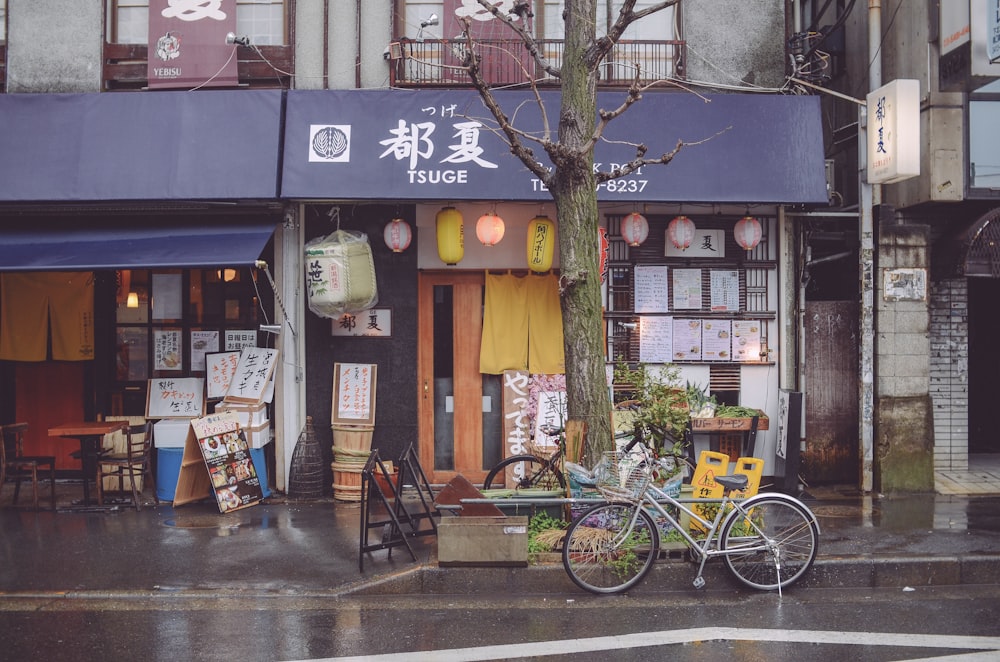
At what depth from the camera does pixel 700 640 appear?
6402mm

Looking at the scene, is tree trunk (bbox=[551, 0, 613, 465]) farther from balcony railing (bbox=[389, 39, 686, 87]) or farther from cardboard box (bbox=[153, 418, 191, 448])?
cardboard box (bbox=[153, 418, 191, 448])

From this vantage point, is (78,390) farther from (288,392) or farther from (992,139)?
(992,139)

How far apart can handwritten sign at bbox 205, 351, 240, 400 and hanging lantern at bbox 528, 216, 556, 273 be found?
4.31 meters

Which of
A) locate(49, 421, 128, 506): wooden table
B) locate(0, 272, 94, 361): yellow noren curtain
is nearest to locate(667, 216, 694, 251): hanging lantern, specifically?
locate(49, 421, 128, 506): wooden table

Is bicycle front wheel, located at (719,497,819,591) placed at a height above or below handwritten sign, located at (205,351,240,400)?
below

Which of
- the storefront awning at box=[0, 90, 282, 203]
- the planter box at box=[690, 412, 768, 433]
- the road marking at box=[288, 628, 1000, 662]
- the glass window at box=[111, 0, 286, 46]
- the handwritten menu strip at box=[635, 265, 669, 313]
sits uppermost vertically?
the glass window at box=[111, 0, 286, 46]

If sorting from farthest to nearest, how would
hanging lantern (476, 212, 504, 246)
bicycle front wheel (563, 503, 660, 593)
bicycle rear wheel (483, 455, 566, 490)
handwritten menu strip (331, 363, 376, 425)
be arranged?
handwritten menu strip (331, 363, 376, 425) → hanging lantern (476, 212, 504, 246) → bicycle rear wheel (483, 455, 566, 490) → bicycle front wheel (563, 503, 660, 593)

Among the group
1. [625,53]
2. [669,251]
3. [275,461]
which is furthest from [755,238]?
[275,461]

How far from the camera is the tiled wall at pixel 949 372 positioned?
39.7 ft

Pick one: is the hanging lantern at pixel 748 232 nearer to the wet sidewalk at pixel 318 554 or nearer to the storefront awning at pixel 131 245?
the wet sidewalk at pixel 318 554

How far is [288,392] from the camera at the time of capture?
11461 mm

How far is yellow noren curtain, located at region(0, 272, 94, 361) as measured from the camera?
11.7 metres

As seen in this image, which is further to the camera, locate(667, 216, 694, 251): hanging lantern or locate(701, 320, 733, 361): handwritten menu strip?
locate(701, 320, 733, 361): handwritten menu strip

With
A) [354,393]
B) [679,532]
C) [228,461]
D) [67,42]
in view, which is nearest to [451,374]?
[354,393]
